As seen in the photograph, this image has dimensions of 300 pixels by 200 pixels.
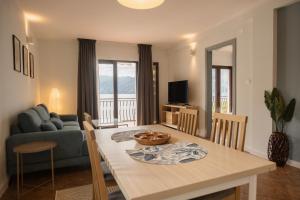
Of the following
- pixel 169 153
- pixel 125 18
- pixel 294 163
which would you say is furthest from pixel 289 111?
pixel 125 18

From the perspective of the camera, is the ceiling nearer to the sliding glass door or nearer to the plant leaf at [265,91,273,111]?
the sliding glass door

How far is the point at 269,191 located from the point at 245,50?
2.49m

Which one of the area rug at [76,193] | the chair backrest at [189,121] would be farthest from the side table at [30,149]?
the chair backrest at [189,121]

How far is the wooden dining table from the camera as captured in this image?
0.95 metres

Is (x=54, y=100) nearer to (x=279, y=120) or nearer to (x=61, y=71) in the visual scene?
(x=61, y=71)

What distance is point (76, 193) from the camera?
7.61ft

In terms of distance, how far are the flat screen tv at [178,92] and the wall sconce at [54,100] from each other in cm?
318

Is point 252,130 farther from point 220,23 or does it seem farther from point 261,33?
point 220,23

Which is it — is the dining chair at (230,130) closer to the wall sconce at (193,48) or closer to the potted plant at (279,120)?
the potted plant at (279,120)

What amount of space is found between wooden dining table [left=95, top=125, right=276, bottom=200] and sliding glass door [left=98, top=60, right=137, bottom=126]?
4625 mm

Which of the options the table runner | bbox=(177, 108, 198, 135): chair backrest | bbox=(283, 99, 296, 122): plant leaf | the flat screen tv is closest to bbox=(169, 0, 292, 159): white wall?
bbox=(283, 99, 296, 122): plant leaf

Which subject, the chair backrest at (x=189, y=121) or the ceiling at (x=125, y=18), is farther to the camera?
the ceiling at (x=125, y=18)

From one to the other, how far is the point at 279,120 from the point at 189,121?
164 centimetres

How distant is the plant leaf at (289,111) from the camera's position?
9.36ft
